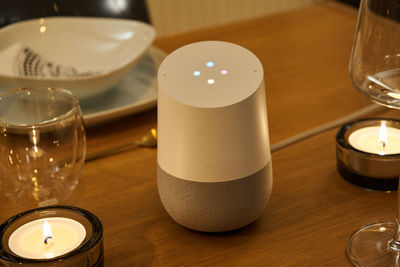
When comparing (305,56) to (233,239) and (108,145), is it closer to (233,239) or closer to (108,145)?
(108,145)

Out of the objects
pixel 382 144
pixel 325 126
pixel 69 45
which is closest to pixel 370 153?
pixel 382 144

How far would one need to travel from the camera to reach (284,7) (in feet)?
8.51

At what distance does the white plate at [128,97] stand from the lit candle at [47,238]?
0.29 metres

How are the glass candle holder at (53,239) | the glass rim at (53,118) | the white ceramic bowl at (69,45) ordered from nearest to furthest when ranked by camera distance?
the glass candle holder at (53,239) → the glass rim at (53,118) → the white ceramic bowl at (69,45)

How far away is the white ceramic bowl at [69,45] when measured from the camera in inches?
38.1

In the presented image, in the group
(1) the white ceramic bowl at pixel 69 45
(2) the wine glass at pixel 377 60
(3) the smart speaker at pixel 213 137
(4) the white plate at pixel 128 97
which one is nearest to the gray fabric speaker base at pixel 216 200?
(3) the smart speaker at pixel 213 137

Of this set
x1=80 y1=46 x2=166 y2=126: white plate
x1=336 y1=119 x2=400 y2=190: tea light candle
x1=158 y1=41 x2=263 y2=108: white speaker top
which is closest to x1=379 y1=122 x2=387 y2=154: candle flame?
x1=336 y1=119 x2=400 y2=190: tea light candle

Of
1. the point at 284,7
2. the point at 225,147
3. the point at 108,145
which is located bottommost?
the point at 284,7

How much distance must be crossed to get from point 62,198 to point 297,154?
0.29 metres

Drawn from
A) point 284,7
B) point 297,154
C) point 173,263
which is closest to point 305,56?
point 297,154

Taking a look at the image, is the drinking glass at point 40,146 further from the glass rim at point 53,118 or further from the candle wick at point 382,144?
the candle wick at point 382,144

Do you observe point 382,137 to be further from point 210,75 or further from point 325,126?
point 210,75

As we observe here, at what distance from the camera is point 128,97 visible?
923 millimetres

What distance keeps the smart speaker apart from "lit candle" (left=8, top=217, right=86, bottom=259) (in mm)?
106
